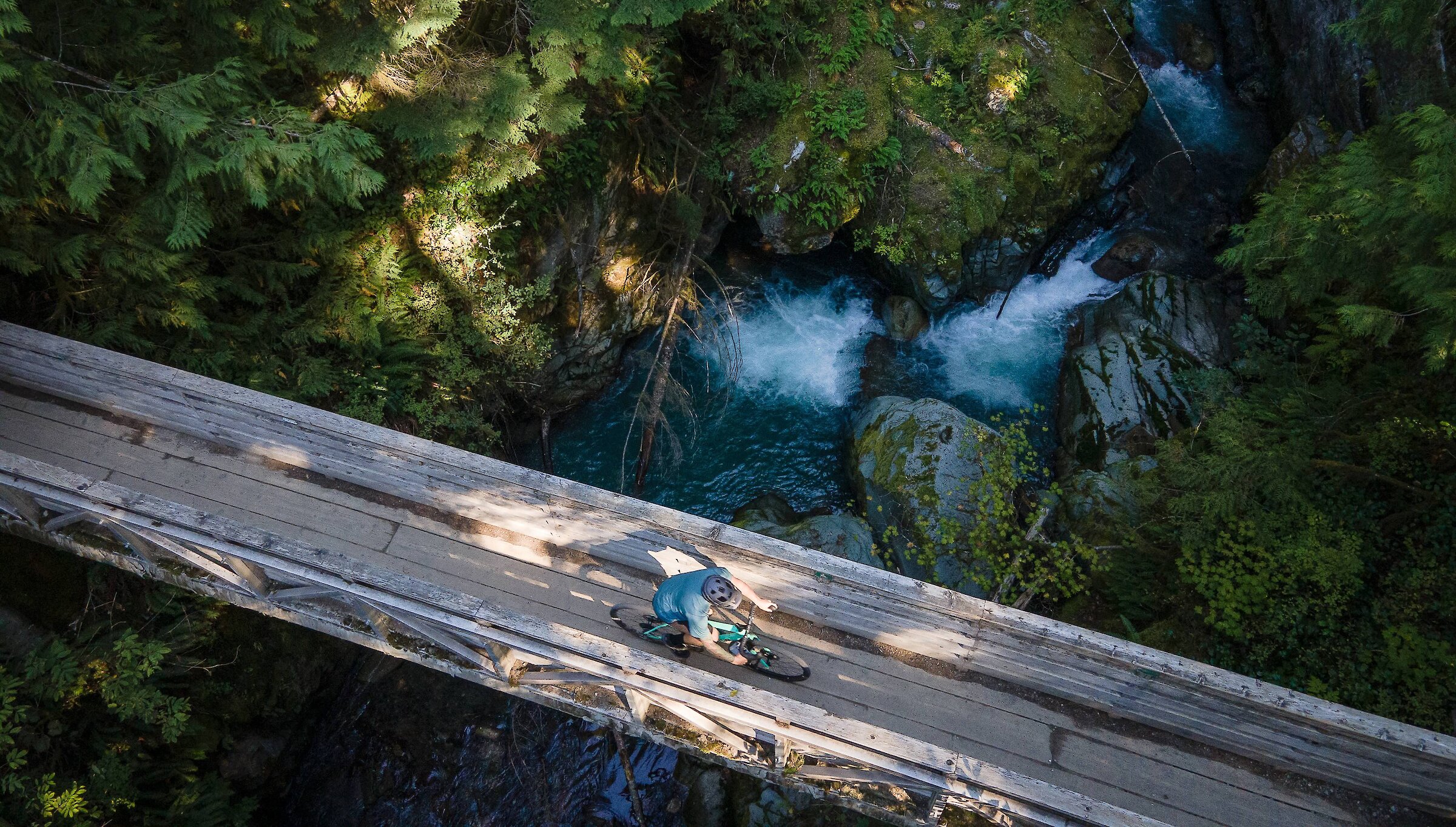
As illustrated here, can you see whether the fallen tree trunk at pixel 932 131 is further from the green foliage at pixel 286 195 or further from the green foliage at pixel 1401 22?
the green foliage at pixel 286 195

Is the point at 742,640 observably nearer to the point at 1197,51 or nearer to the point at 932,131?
the point at 932,131

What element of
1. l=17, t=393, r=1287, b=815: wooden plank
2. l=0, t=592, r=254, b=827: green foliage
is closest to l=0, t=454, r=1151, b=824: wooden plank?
l=17, t=393, r=1287, b=815: wooden plank

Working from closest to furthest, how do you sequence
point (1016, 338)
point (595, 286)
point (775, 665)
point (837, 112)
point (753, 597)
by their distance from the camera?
point (753, 597)
point (775, 665)
point (595, 286)
point (837, 112)
point (1016, 338)

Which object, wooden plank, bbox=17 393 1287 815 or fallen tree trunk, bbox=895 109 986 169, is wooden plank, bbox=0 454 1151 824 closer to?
wooden plank, bbox=17 393 1287 815

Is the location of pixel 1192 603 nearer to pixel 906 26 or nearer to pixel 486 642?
pixel 486 642

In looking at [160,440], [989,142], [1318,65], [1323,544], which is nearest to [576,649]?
[160,440]

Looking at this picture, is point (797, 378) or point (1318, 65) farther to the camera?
point (797, 378)
